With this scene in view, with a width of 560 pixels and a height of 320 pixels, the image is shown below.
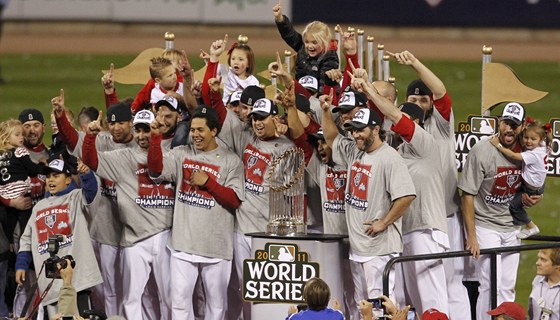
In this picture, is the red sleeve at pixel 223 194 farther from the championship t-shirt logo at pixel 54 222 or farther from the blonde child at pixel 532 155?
the blonde child at pixel 532 155

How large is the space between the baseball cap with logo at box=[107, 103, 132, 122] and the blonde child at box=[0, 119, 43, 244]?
2.61 feet

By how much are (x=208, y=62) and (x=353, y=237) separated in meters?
1.77

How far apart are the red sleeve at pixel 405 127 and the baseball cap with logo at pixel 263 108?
2.79ft

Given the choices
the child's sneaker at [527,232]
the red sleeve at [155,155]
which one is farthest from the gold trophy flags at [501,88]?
the red sleeve at [155,155]

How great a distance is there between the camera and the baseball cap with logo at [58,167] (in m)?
9.80

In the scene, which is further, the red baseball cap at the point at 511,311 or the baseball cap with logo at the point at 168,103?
the baseball cap with logo at the point at 168,103

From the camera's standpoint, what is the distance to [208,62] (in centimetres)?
1030

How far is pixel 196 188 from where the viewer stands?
9859 millimetres

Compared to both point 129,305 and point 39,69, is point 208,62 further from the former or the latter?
point 39,69

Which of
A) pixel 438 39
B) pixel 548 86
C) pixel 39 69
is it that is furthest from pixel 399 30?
pixel 39 69

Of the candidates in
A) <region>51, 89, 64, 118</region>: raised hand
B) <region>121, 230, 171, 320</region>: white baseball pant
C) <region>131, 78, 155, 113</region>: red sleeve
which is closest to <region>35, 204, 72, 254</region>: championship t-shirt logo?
<region>121, 230, 171, 320</region>: white baseball pant

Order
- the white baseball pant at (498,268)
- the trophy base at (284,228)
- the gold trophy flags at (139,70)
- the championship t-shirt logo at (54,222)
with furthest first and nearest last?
the gold trophy flags at (139,70) < the white baseball pant at (498,268) < the championship t-shirt logo at (54,222) < the trophy base at (284,228)

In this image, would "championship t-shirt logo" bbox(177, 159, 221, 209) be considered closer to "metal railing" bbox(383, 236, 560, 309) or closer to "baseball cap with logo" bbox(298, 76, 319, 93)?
"baseball cap with logo" bbox(298, 76, 319, 93)

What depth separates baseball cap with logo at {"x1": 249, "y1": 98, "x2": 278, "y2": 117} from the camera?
31.7 ft
